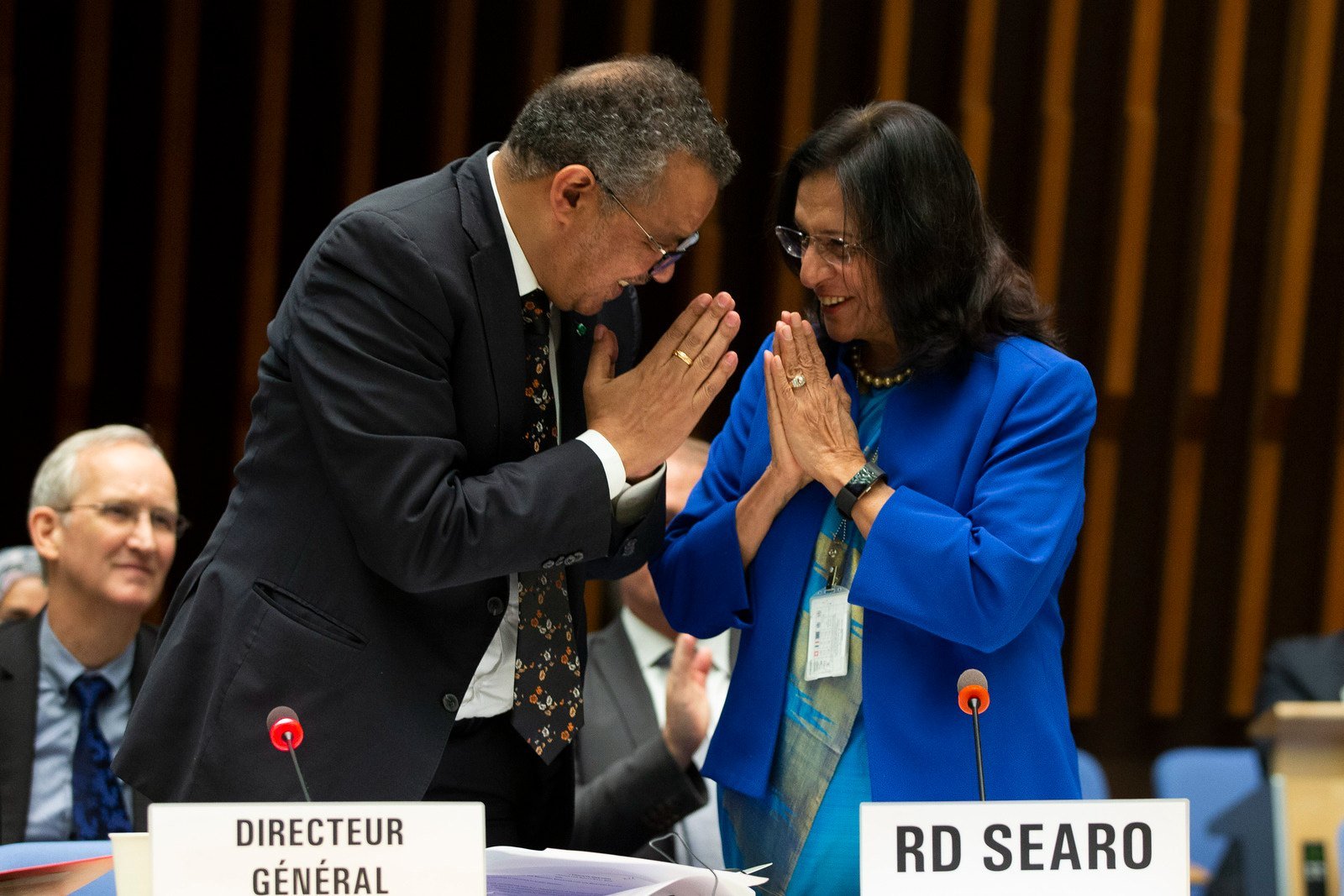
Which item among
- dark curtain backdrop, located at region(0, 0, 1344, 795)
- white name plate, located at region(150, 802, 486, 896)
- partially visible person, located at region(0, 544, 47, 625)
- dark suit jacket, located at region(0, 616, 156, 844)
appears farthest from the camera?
dark curtain backdrop, located at region(0, 0, 1344, 795)

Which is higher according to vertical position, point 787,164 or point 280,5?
point 280,5

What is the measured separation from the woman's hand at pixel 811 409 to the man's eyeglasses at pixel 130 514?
1757mm

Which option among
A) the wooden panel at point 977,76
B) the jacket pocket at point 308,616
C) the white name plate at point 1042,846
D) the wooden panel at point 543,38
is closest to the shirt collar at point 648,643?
the jacket pocket at point 308,616

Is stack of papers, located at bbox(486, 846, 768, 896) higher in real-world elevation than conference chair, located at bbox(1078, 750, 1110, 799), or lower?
higher

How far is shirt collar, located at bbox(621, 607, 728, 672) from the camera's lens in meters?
3.06

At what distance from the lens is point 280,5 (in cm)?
409

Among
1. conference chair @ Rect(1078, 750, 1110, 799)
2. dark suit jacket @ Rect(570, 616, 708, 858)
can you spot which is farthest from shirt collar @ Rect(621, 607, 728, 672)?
conference chair @ Rect(1078, 750, 1110, 799)

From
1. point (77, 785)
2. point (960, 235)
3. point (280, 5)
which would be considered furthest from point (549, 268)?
point (280, 5)

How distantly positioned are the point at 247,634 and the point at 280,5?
2808 millimetres

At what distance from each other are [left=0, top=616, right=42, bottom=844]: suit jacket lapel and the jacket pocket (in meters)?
1.47

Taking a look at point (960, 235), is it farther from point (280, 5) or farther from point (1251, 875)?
point (280, 5)

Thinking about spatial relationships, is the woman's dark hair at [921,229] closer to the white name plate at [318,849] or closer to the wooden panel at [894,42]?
the white name plate at [318,849]

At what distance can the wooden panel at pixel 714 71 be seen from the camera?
434cm

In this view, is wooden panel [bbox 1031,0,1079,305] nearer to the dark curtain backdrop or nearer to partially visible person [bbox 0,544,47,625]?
the dark curtain backdrop
